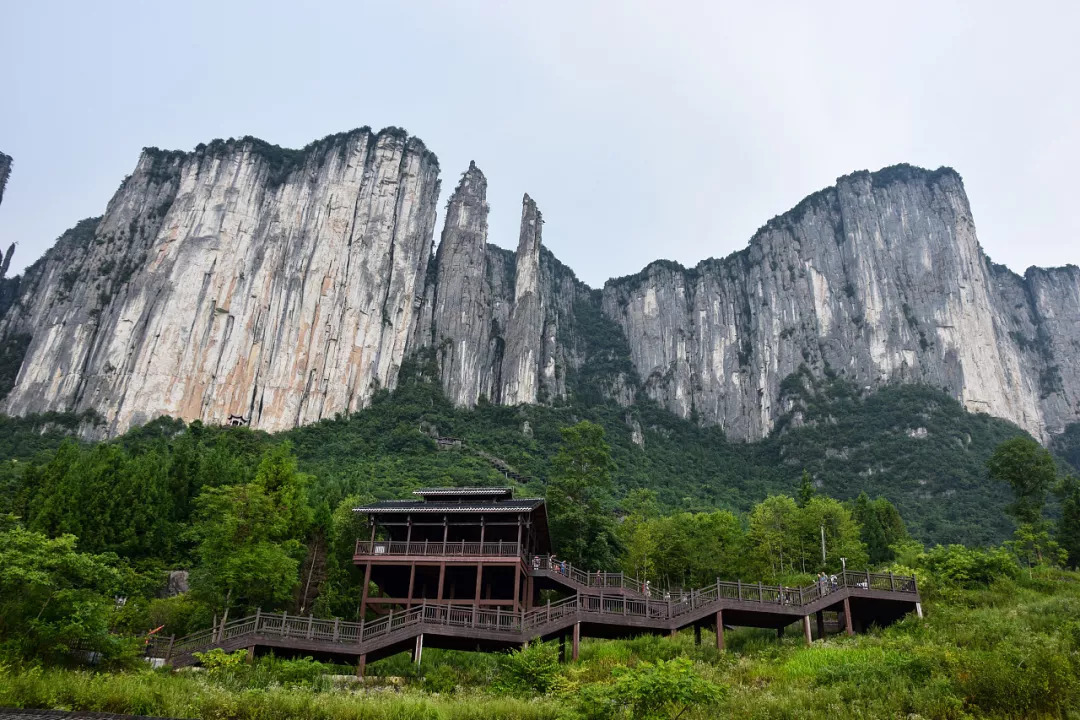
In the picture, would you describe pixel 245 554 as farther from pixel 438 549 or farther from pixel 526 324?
pixel 526 324

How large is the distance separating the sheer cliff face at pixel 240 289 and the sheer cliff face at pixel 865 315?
60.8 m

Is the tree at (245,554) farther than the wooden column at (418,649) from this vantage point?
Yes

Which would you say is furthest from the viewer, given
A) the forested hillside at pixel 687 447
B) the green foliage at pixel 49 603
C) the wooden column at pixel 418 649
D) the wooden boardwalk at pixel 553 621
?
the forested hillside at pixel 687 447

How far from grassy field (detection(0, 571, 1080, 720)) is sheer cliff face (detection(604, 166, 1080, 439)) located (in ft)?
370

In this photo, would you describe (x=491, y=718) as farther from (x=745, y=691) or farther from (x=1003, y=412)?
(x=1003, y=412)

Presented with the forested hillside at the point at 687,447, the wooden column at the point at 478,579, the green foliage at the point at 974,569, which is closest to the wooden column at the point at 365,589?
the wooden column at the point at 478,579

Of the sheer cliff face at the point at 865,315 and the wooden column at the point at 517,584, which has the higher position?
the sheer cliff face at the point at 865,315

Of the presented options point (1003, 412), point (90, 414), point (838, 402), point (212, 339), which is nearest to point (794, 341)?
point (838, 402)

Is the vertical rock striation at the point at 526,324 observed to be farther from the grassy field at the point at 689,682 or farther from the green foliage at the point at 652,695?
the green foliage at the point at 652,695

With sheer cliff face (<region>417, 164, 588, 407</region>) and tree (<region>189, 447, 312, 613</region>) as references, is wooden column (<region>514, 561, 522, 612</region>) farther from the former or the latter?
sheer cliff face (<region>417, 164, 588, 407</region>)

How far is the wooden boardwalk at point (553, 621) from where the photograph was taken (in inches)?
948

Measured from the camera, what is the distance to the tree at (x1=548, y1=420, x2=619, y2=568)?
4209cm

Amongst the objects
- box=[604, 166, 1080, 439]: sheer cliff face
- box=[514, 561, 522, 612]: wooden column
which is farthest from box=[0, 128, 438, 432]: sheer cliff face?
box=[514, 561, 522, 612]: wooden column

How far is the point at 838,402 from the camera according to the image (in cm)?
12594
